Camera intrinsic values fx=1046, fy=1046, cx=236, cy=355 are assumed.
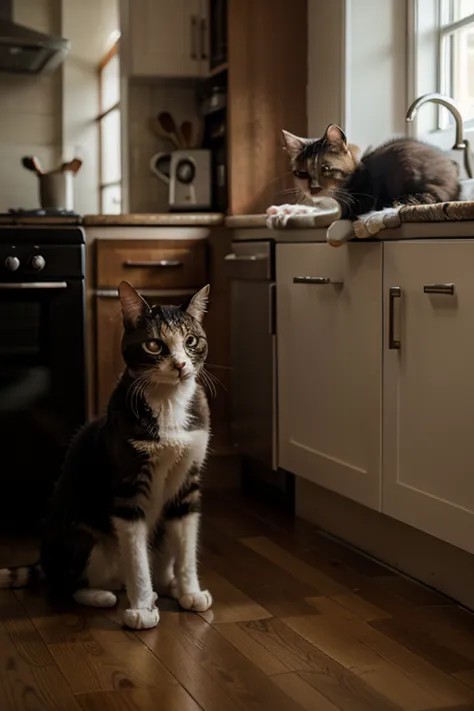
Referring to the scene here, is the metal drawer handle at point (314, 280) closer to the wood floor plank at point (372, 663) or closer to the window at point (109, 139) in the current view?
the wood floor plank at point (372, 663)

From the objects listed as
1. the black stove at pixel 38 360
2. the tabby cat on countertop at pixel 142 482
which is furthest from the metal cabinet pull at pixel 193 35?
the tabby cat on countertop at pixel 142 482

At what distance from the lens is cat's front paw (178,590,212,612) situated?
2.43 m

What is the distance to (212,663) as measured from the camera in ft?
6.92

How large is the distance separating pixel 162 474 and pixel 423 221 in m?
0.84

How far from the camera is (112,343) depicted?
3654 mm

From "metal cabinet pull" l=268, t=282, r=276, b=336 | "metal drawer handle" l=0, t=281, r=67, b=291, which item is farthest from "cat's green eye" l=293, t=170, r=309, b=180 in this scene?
"metal drawer handle" l=0, t=281, r=67, b=291

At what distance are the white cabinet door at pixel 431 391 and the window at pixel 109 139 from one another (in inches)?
95.0

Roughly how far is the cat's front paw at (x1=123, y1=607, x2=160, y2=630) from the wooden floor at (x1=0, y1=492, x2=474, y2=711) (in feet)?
0.07

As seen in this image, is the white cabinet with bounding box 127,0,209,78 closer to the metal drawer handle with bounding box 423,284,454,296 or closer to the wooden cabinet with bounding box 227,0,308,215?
the wooden cabinet with bounding box 227,0,308,215

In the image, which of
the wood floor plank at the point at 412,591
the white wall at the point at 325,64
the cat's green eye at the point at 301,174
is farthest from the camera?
the white wall at the point at 325,64

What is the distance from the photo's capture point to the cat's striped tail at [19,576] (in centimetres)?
262

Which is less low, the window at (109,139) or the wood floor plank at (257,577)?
the window at (109,139)

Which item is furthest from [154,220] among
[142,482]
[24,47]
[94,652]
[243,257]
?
[94,652]

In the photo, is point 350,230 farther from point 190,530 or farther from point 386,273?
point 190,530
